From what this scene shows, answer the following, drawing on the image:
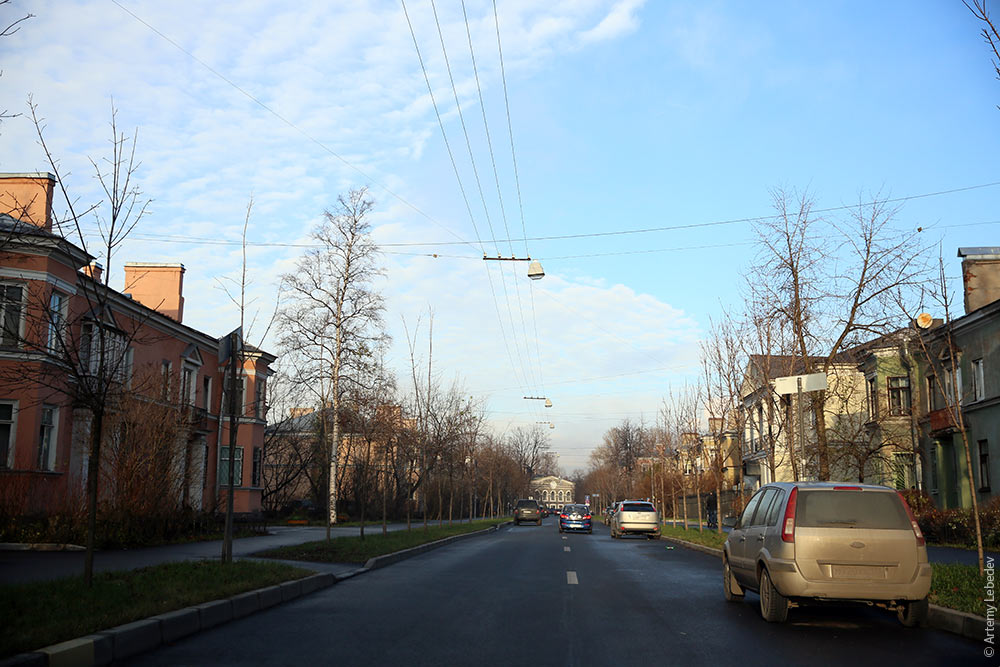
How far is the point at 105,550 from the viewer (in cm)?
1820

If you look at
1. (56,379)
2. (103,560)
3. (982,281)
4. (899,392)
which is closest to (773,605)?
(103,560)

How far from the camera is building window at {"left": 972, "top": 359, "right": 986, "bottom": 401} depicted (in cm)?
3056

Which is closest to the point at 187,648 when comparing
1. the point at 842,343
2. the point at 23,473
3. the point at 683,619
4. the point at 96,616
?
the point at 96,616

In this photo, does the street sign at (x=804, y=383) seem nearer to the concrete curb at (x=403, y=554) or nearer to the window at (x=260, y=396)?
the concrete curb at (x=403, y=554)

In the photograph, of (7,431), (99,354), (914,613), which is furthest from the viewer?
(7,431)

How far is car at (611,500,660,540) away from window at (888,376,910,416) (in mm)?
13033

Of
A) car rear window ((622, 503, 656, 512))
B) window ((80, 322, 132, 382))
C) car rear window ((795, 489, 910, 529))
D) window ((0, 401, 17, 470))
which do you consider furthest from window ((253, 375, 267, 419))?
car rear window ((795, 489, 910, 529))

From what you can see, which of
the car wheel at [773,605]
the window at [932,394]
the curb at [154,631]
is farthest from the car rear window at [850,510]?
the window at [932,394]

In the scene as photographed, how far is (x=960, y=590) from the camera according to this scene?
1059 centimetres

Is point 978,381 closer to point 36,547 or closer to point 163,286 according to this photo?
point 36,547

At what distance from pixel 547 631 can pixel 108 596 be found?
16.2 feet

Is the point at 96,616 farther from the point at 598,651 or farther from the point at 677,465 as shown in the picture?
the point at 677,465

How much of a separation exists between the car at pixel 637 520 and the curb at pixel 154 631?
24833mm

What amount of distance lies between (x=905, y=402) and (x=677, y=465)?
11.6m
